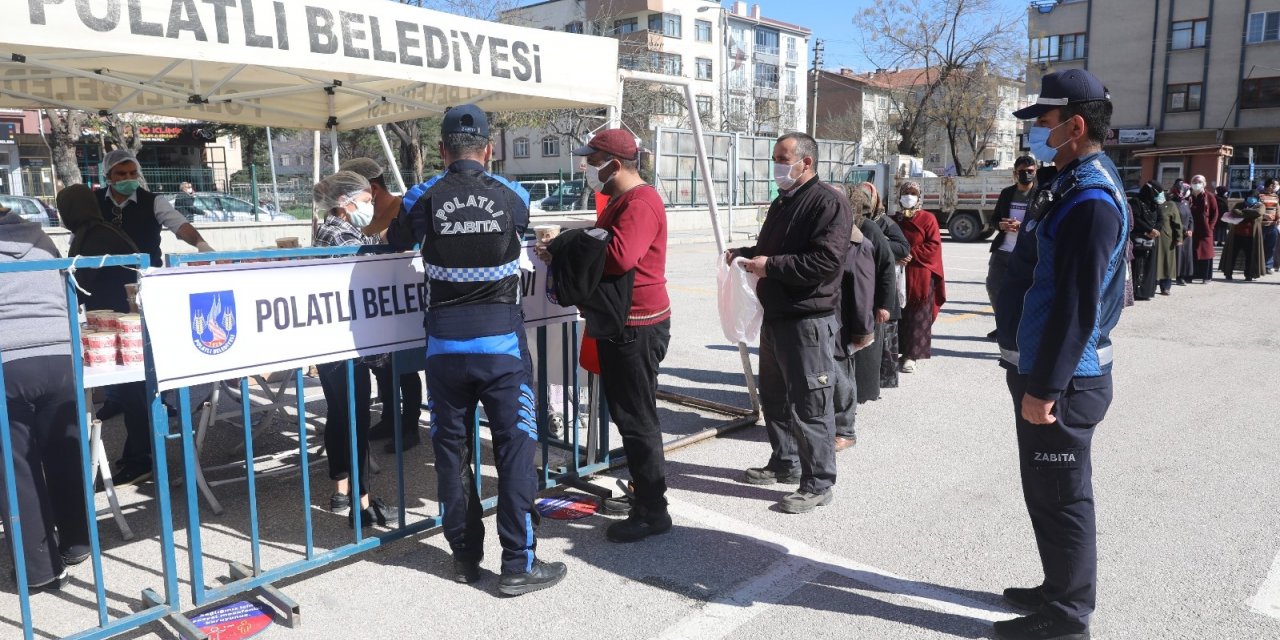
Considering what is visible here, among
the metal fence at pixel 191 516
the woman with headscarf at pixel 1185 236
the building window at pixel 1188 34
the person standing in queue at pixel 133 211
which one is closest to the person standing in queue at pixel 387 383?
the metal fence at pixel 191 516

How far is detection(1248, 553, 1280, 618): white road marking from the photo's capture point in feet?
10.8

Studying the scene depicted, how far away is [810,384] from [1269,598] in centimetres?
202

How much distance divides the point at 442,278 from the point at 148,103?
5125 mm

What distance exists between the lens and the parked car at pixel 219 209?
15.3 metres

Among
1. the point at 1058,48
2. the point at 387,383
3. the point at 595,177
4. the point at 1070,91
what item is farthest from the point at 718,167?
the point at 1058,48

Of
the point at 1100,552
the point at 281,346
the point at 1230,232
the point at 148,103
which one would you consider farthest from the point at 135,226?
the point at 1230,232

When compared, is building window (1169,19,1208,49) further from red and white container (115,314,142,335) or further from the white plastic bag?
red and white container (115,314,142,335)

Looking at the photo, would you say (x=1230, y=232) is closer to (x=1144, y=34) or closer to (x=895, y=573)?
(x=895, y=573)

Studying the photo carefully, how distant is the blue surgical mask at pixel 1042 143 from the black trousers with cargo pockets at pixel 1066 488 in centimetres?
79

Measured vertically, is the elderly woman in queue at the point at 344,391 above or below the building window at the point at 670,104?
below

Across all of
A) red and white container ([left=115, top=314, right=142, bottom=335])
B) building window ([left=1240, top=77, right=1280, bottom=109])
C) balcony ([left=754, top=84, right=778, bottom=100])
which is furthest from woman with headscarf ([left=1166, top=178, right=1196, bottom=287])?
balcony ([left=754, top=84, right=778, bottom=100])

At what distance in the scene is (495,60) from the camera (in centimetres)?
521

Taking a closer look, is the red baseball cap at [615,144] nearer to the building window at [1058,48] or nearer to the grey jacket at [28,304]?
the grey jacket at [28,304]

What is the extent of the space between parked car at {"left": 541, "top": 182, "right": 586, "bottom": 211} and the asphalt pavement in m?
18.7
